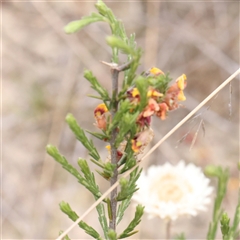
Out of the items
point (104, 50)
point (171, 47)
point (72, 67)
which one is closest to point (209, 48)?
point (171, 47)

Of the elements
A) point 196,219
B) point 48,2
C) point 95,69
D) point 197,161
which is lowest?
point 196,219

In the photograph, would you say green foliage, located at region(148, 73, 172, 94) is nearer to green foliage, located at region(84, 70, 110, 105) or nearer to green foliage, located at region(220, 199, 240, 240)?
green foliage, located at region(84, 70, 110, 105)

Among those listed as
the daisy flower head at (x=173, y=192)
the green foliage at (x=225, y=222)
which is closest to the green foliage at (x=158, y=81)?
the green foliage at (x=225, y=222)

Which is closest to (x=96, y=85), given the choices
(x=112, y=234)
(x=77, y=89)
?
(x=112, y=234)

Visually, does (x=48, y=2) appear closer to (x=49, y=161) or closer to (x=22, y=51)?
(x=22, y=51)

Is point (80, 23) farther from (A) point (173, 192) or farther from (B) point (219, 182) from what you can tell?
(A) point (173, 192)

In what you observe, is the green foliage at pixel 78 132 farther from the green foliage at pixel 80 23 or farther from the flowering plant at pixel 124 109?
the green foliage at pixel 80 23
